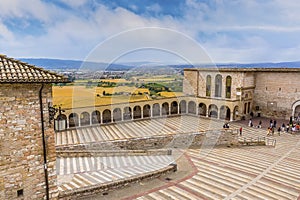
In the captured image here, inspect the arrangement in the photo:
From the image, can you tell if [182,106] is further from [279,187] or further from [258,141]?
[279,187]

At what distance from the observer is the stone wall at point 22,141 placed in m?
7.10

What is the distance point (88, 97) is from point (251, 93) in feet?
66.9

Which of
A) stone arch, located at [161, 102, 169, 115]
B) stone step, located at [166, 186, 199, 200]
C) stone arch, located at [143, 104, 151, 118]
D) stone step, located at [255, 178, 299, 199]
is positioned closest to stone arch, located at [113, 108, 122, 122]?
stone arch, located at [143, 104, 151, 118]

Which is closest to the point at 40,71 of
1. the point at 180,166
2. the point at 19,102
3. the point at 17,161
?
the point at 19,102

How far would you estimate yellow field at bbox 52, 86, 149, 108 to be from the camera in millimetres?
25109

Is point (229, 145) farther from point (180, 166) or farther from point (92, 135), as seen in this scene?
point (92, 135)

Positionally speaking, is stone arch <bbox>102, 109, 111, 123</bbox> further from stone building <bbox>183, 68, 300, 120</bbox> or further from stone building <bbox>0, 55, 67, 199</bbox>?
stone building <bbox>0, 55, 67, 199</bbox>

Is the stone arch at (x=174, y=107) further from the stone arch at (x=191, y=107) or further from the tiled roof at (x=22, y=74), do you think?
the tiled roof at (x=22, y=74)

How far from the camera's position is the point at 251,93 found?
3152cm

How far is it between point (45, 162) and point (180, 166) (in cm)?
950

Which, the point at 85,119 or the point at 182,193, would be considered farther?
the point at 85,119

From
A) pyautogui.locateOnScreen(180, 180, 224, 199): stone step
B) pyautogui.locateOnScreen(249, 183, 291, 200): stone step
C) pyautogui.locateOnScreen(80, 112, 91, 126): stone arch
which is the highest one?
pyautogui.locateOnScreen(80, 112, 91, 126): stone arch

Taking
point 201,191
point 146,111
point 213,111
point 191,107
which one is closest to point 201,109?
point 191,107

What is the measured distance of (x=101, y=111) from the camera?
26016 mm
